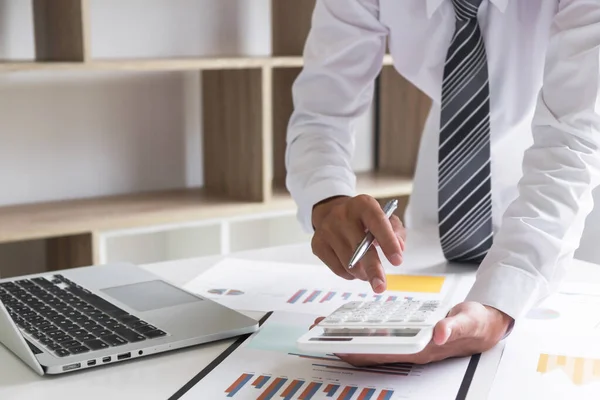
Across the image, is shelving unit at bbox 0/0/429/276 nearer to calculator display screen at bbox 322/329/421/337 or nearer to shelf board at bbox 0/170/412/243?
shelf board at bbox 0/170/412/243

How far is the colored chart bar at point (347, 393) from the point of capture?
2.76ft

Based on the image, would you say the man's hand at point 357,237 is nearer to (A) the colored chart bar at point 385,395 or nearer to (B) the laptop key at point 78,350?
(A) the colored chart bar at point 385,395

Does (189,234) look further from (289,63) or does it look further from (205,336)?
(205,336)

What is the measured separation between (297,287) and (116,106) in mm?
1462

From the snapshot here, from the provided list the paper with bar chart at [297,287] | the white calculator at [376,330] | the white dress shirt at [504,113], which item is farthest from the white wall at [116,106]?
the white calculator at [376,330]

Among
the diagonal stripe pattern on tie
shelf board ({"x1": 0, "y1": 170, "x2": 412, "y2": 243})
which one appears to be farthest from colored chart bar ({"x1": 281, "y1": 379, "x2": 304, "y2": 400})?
shelf board ({"x1": 0, "y1": 170, "x2": 412, "y2": 243})

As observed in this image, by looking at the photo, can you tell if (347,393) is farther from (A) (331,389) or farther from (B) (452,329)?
(B) (452,329)

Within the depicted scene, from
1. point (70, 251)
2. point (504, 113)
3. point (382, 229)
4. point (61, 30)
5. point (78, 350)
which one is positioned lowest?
point (70, 251)

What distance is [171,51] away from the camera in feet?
8.52

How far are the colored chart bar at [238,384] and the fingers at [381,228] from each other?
0.85 ft

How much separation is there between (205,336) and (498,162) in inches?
29.4

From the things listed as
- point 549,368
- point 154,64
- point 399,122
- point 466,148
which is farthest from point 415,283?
point 399,122

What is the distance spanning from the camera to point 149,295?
1.15 meters

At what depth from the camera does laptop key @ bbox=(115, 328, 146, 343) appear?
3.21 feet
